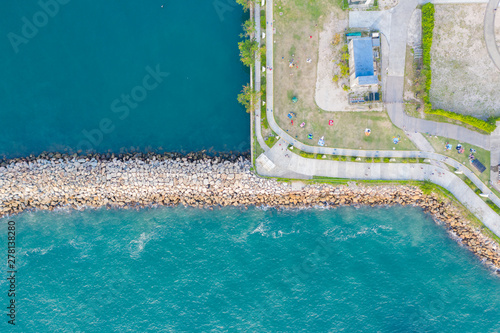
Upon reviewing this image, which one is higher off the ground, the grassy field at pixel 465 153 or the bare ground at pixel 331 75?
the bare ground at pixel 331 75

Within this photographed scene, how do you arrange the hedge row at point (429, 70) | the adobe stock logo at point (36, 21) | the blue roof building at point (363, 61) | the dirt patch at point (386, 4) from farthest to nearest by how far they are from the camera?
the adobe stock logo at point (36, 21) → the dirt patch at point (386, 4) → the hedge row at point (429, 70) → the blue roof building at point (363, 61)

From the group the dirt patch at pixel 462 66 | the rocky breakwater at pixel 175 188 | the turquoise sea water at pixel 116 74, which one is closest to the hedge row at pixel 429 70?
the dirt patch at pixel 462 66

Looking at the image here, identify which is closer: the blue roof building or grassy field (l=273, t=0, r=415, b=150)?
the blue roof building

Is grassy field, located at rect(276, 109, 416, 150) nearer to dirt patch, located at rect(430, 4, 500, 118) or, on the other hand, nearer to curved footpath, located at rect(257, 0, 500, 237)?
curved footpath, located at rect(257, 0, 500, 237)

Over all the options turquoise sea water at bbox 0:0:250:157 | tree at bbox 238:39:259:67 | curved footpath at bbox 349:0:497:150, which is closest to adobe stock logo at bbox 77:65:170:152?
turquoise sea water at bbox 0:0:250:157

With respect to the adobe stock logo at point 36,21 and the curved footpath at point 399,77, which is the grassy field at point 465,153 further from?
the adobe stock logo at point 36,21

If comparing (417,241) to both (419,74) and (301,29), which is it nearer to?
(419,74)
